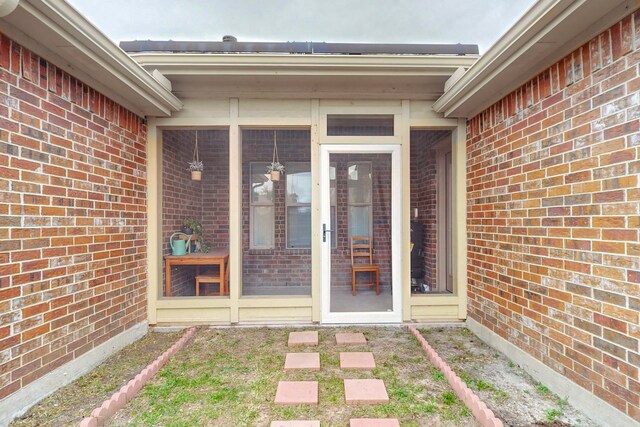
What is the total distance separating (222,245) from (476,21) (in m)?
7.21

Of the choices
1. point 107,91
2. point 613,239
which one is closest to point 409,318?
point 613,239

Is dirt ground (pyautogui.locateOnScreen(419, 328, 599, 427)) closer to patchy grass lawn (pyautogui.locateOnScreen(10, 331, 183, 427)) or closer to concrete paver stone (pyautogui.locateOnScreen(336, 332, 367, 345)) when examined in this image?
Result: concrete paver stone (pyautogui.locateOnScreen(336, 332, 367, 345))

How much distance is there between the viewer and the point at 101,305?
270 centimetres

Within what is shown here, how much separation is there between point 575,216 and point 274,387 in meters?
2.46

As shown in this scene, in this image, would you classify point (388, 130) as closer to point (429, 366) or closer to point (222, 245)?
point (429, 366)

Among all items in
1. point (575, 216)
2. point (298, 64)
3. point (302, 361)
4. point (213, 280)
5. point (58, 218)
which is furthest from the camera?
point (213, 280)

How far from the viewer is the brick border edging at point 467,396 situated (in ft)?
5.96

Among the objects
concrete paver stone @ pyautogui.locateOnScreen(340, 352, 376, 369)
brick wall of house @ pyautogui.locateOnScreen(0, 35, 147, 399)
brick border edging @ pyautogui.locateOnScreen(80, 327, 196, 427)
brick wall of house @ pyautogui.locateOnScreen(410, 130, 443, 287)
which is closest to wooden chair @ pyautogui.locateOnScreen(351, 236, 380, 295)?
concrete paver stone @ pyautogui.locateOnScreen(340, 352, 376, 369)

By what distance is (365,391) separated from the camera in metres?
2.17

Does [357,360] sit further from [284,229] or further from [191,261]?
[284,229]

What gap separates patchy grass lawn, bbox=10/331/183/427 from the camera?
75.3 inches

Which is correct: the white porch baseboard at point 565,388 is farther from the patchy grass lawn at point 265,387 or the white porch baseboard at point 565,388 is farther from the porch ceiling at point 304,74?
the porch ceiling at point 304,74

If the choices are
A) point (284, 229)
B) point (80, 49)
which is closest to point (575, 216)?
point (80, 49)

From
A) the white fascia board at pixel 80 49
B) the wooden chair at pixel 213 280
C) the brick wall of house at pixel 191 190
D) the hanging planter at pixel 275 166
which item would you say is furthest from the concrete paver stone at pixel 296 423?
the hanging planter at pixel 275 166
